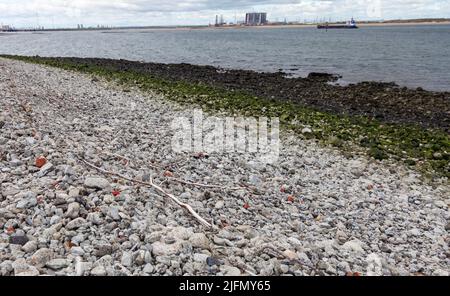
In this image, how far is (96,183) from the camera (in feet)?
20.4

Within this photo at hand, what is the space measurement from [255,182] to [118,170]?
321 cm

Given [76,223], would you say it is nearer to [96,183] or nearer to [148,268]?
[96,183]

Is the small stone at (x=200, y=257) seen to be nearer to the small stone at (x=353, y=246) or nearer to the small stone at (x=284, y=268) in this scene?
the small stone at (x=284, y=268)

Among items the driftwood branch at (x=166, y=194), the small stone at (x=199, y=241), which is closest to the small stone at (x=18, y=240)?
the small stone at (x=199, y=241)

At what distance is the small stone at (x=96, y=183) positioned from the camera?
20.2ft

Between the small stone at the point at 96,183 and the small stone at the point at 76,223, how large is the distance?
1106 millimetres

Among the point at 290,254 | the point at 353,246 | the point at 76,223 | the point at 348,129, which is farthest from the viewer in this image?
the point at 348,129

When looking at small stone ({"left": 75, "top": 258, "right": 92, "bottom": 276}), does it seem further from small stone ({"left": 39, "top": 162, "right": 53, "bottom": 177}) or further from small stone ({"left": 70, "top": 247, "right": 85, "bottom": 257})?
small stone ({"left": 39, "top": 162, "right": 53, "bottom": 177})

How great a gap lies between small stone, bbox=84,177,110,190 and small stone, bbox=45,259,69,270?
203 centimetres

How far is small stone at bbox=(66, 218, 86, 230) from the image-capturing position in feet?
16.3

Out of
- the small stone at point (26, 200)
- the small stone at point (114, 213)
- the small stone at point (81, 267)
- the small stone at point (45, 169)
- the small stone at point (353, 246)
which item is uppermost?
the small stone at point (45, 169)

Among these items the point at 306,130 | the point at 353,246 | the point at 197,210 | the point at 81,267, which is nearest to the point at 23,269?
the point at 81,267

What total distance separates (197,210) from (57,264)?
2.55m

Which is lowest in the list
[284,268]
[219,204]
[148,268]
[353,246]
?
[353,246]
